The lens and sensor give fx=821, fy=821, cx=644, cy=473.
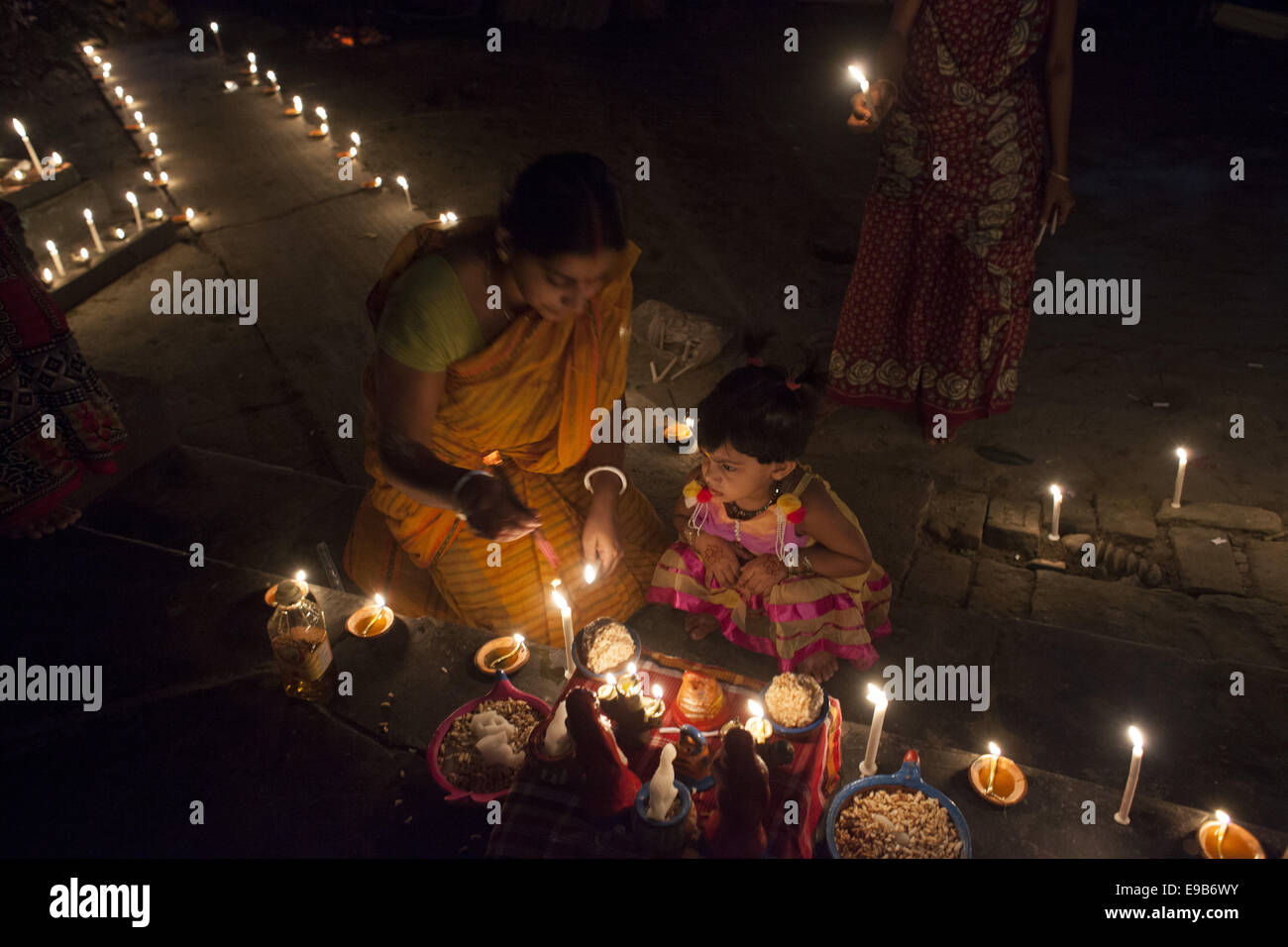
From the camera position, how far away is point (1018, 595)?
360 cm

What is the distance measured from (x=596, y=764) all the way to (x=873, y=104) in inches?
121

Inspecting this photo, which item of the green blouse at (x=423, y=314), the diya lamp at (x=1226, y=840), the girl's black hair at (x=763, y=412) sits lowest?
the diya lamp at (x=1226, y=840)

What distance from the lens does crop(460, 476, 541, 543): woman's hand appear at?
2.44 meters

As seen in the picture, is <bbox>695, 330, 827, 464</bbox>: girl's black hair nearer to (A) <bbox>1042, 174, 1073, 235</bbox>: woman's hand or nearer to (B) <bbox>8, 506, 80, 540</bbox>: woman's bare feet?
(A) <bbox>1042, 174, 1073, 235</bbox>: woman's hand

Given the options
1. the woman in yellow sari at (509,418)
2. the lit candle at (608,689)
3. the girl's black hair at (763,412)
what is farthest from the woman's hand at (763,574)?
the lit candle at (608,689)

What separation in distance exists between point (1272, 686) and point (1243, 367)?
2.81 metres

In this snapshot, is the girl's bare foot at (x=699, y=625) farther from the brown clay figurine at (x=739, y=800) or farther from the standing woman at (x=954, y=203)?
the standing woman at (x=954, y=203)

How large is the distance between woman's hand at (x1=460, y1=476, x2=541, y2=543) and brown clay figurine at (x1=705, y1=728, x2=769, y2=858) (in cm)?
96

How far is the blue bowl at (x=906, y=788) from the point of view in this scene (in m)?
1.94

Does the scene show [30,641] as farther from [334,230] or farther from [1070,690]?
[334,230]

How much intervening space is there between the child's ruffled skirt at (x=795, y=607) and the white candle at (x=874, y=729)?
2.21 ft

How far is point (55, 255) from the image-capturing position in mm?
5805

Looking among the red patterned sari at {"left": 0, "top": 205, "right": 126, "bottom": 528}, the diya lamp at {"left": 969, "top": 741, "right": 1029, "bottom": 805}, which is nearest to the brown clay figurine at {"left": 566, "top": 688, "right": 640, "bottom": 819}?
the diya lamp at {"left": 969, "top": 741, "right": 1029, "bottom": 805}

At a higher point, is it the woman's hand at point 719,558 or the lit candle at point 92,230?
the lit candle at point 92,230
